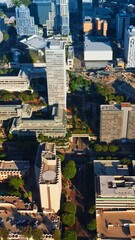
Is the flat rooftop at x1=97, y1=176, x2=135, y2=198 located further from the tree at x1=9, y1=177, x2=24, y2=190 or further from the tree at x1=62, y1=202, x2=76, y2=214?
the tree at x1=9, y1=177, x2=24, y2=190

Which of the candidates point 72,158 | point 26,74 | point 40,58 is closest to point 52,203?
point 72,158

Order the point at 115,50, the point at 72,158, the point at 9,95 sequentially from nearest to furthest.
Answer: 1. the point at 72,158
2. the point at 9,95
3. the point at 115,50

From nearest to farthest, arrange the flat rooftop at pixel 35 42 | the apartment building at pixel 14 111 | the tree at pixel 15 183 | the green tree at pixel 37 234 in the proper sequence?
the green tree at pixel 37 234
the tree at pixel 15 183
the apartment building at pixel 14 111
the flat rooftop at pixel 35 42

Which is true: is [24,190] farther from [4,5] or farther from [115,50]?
[4,5]

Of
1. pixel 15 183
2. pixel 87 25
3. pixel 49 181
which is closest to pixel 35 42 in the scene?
pixel 87 25

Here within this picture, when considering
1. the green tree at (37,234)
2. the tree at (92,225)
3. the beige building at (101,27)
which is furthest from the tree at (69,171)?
the beige building at (101,27)

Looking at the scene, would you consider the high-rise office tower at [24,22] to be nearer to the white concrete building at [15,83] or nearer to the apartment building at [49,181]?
the white concrete building at [15,83]
